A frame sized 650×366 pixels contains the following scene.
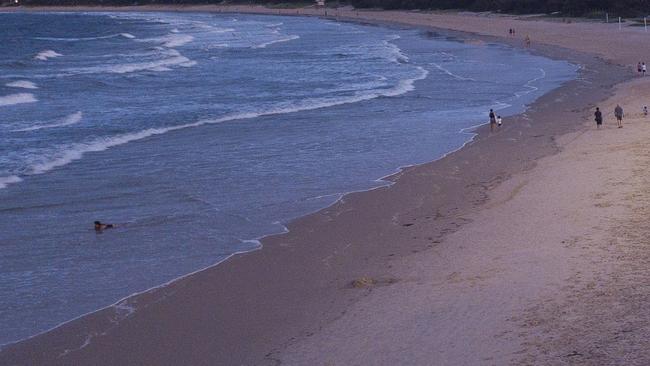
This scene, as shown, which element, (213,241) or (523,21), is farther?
(523,21)

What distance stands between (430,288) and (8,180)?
12288 mm

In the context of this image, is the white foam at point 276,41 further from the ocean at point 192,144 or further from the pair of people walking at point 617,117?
the pair of people walking at point 617,117

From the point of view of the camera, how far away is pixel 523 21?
3123 inches

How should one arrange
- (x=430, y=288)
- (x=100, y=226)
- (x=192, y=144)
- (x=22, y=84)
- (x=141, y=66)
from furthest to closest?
(x=141, y=66)
(x=22, y=84)
(x=192, y=144)
(x=100, y=226)
(x=430, y=288)

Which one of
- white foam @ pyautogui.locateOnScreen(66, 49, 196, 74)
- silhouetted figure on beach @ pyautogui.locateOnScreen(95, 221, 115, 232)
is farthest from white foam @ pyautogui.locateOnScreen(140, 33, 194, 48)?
silhouetted figure on beach @ pyautogui.locateOnScreen(95, 221, 115, 232)

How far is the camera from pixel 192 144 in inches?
1043

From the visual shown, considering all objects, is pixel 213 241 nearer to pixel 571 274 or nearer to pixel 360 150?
pixel 571 274

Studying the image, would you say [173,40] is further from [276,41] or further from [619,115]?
[619,115]

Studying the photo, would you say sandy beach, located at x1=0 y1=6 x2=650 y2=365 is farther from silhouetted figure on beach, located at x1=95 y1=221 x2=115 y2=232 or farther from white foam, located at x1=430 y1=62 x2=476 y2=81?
white foam, located at x1=430 y1=62 x2=476 y2=81

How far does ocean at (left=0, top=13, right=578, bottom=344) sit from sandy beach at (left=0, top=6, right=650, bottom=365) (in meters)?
0.93

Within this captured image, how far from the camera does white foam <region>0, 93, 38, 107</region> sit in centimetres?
3797

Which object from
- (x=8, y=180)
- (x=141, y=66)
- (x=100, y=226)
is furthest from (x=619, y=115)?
(x=141, y=66)

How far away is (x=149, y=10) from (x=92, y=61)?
112 meters

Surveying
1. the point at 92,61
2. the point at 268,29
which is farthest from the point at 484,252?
the point at 268,29
